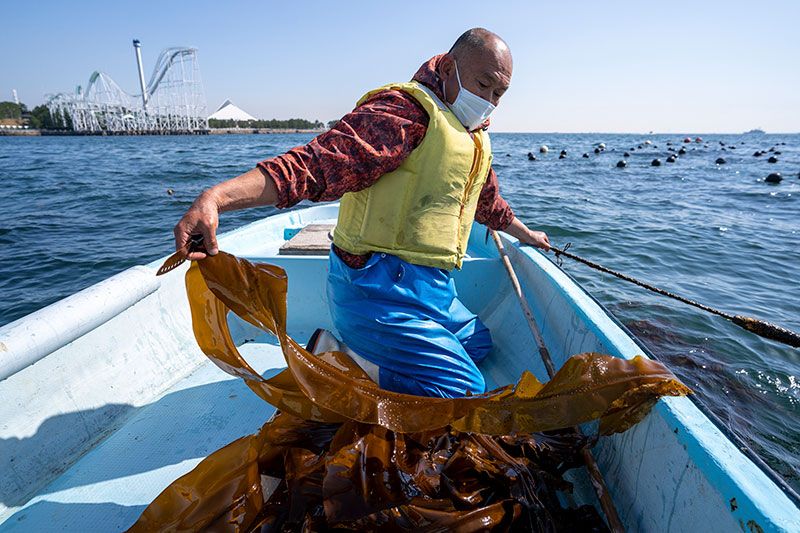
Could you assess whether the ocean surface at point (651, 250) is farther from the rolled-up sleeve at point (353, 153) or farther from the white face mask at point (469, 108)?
the rolled-up sleeve at point (353, 153)

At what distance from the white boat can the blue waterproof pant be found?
0.73 m

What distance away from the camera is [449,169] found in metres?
1.97

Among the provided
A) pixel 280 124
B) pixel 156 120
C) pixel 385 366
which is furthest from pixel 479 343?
pixel 280 124

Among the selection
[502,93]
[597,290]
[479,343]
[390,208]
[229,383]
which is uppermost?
[502,93]

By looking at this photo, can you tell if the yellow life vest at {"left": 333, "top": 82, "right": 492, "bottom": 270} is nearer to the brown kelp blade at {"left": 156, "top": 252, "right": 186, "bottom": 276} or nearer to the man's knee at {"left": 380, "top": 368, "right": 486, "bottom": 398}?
the man's knee at {"left": 380, "top": 368, "right": 486, "bottom": 398}

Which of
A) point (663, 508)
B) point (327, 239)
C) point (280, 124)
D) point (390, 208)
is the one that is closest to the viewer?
point (663, 508)

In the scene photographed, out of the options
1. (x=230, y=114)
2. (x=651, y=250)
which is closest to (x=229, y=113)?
(x=230, y=114)

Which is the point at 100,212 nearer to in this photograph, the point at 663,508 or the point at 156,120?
the point at 663,508

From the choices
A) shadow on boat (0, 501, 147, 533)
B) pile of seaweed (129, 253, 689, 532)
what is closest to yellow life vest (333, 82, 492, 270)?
pile of seaweed (129, 253, 689, 532)

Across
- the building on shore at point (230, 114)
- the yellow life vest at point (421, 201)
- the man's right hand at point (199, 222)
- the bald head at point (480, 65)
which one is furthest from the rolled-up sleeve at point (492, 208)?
the building on shore at point (230, 114)

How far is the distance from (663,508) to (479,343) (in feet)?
5.00

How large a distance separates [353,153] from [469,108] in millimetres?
675

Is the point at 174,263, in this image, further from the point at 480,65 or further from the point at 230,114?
the point at 230,114

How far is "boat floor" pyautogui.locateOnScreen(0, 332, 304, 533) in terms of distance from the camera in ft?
5.77
